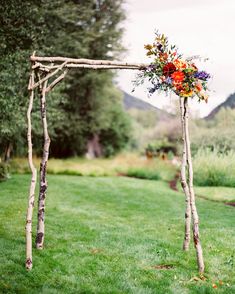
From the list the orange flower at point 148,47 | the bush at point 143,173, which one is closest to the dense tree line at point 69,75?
the bush at point 143,173

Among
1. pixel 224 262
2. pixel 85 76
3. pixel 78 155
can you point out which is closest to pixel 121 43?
pixel 85 76

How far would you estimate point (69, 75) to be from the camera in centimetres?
2666

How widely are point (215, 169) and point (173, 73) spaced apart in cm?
1161

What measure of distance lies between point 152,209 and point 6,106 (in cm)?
691

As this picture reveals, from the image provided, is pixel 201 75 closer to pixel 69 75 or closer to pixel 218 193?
pixel 218 193

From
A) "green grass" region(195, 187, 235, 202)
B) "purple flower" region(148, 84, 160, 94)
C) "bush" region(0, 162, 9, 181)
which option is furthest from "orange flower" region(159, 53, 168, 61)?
"bush" region(0, 162, 9, 181)

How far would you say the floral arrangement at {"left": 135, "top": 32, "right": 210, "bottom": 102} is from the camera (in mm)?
8773

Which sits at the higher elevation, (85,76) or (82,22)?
(82,22)

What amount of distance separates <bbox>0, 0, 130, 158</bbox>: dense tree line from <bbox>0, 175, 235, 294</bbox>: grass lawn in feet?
15.5

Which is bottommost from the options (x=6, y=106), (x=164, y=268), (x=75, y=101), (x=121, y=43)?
(x=164, y=268)

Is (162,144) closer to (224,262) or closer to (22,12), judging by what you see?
(22,12)

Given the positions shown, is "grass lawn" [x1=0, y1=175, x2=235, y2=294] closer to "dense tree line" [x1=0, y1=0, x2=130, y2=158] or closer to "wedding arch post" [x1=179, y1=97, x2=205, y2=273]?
"wedding arch post" [x1=179, y1=97, x2=205, y2=273]

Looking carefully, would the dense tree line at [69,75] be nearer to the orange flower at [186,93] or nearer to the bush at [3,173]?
the bush at [3,173]

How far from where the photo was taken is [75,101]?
31516 millimetres
